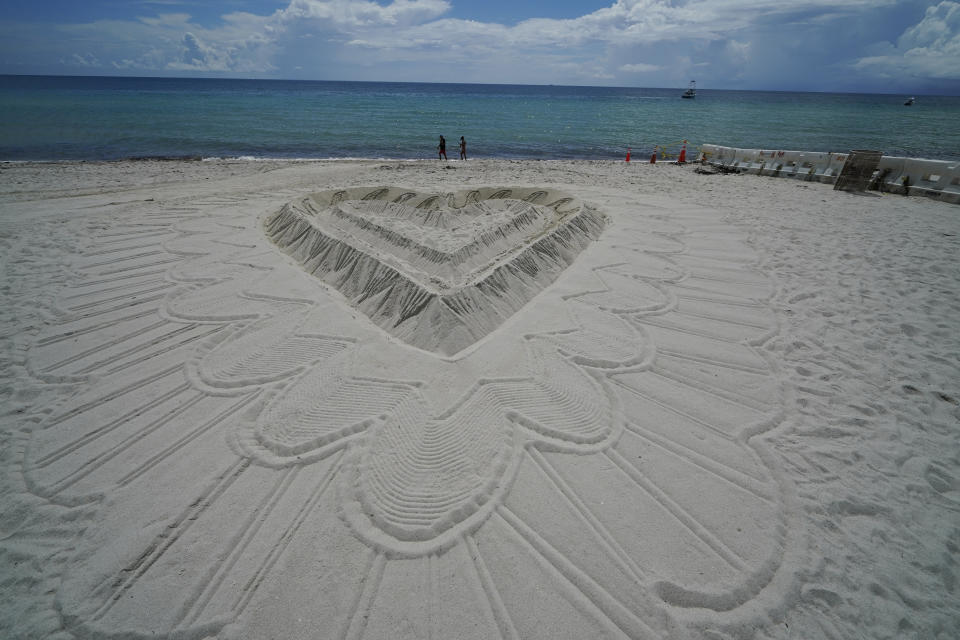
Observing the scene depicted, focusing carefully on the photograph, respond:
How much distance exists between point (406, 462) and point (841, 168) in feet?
63.1

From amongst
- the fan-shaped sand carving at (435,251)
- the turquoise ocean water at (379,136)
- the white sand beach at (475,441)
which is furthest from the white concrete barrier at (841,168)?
the fan-shaped sand carving at (435,251)

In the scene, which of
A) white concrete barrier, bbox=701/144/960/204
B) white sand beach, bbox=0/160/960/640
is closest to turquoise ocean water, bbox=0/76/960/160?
white concrete barrier, bbox=701/144/960/204

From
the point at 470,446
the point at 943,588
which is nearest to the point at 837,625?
the point at 943,588

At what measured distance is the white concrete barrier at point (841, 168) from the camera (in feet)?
40.7

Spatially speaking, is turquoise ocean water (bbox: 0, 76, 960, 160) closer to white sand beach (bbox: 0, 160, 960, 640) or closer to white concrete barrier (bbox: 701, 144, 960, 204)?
white concrete barrier (bbox: 701, 144, 960, 204)

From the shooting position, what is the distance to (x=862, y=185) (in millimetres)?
13680

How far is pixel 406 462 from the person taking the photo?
363 cm

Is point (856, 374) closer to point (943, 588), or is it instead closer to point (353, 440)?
point (943, 588)

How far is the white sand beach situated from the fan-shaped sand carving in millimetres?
74

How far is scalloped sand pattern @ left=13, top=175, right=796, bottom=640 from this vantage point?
2697 millimetres

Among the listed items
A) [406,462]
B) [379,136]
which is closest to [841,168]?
[406,462]

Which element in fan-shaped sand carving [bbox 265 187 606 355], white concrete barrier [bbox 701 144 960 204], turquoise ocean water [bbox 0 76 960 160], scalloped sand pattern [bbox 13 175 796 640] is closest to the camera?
scalloped sand pattern [bbox 13 175 796 640]

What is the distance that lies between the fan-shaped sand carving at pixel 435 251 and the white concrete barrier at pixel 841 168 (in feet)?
35.7

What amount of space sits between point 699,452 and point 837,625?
147cm
